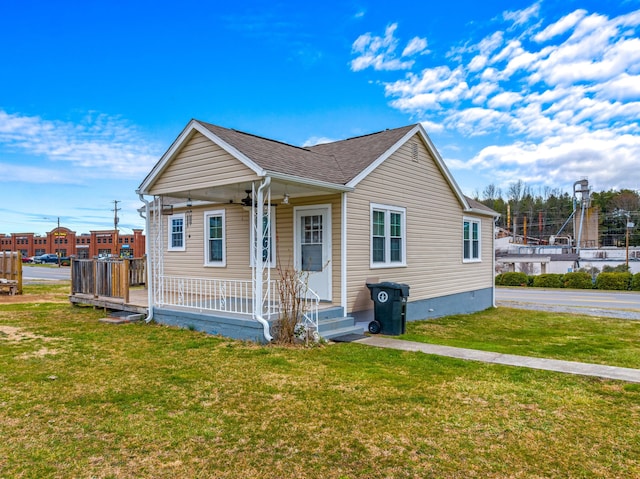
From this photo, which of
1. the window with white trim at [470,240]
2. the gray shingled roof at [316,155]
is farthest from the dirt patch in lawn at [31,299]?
the window with white trim at [470,240]

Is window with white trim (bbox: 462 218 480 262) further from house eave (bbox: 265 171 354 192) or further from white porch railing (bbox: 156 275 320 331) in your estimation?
white porch railing (bbox: 156 275 320 331)

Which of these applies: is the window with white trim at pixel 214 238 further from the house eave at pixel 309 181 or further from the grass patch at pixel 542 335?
the grass patch at pixel 542 335

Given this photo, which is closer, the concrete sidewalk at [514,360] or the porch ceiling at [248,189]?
the concrete sidewalk at [514,360]

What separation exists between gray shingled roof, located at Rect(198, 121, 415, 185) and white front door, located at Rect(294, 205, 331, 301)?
95cm

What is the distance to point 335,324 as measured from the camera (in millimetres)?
8742

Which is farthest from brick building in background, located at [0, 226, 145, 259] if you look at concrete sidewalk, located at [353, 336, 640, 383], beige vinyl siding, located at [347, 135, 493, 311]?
concrete sidewalk, located at [353, 336, 640, 383]

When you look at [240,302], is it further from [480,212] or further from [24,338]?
[480,212]

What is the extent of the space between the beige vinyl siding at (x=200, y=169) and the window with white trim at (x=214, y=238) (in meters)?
2.63

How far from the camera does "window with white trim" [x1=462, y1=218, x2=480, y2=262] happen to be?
15.0 metres

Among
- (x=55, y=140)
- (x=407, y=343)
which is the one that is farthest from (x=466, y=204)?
(x=55, y=140)

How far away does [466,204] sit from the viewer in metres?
14.5

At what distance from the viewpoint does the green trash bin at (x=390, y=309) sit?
9180 millimetres

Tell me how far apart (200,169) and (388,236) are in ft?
15.6

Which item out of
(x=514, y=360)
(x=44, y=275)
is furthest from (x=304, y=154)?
(x=44, y=275)
